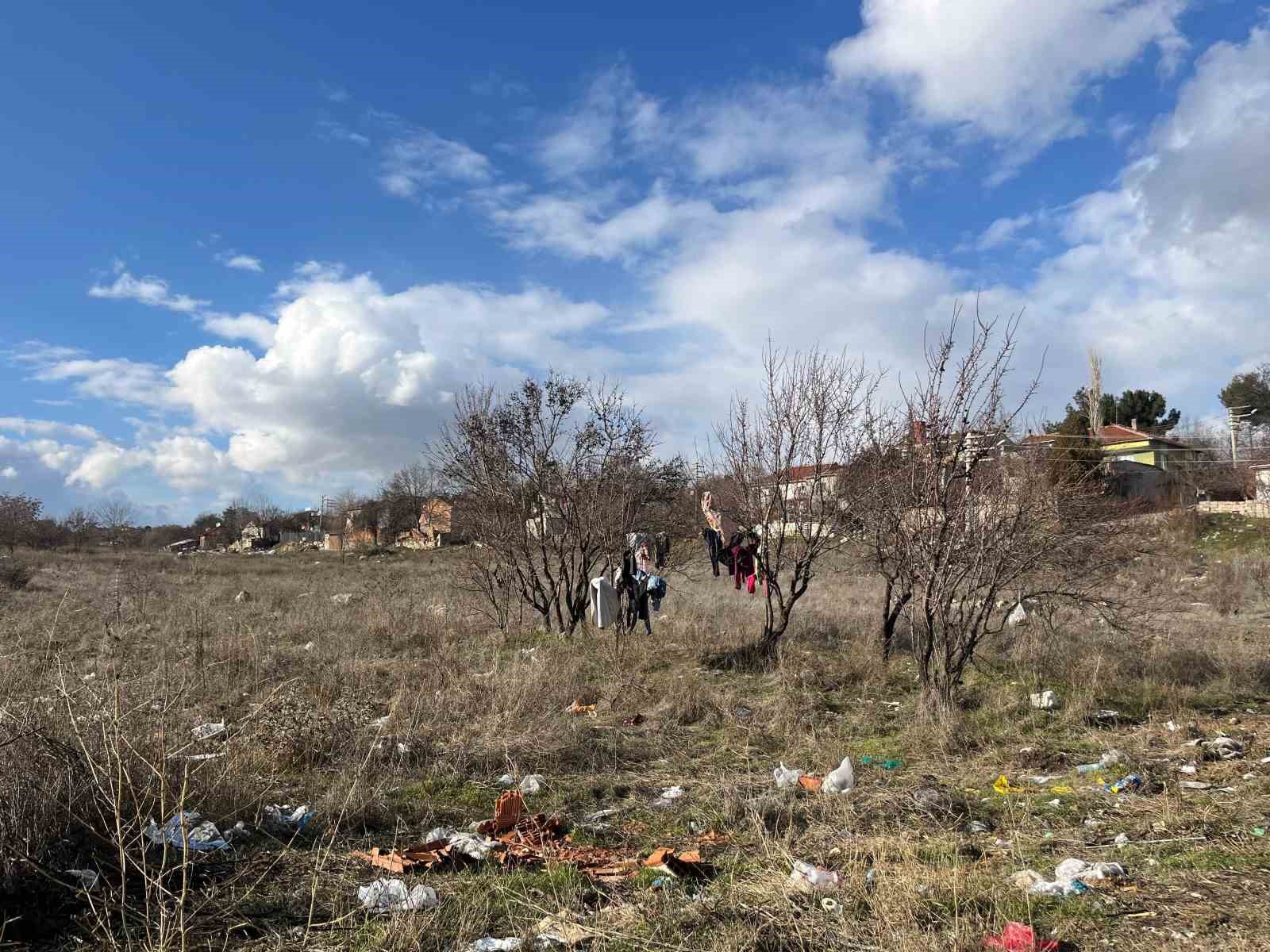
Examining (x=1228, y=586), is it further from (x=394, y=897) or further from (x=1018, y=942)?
(x=394, y=897)

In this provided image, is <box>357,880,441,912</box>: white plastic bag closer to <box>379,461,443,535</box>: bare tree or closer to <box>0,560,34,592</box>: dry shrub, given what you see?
<box>0,560,34,592</box>: dry shrub

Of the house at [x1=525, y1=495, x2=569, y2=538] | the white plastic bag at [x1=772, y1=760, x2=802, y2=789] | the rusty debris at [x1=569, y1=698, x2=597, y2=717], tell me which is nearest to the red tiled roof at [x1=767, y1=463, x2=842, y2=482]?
the house at [x1=525, y1=495, x2=569, y2=538]

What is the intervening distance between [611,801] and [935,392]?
14.8 feet

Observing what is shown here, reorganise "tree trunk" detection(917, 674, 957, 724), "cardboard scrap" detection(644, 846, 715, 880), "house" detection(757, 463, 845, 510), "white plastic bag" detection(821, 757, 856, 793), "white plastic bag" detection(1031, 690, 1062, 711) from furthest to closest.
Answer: "house" detection(757, 463, 845, 510)
"white plastic bag" detection(1031, 690, 1062, 711)
"tree trunk" detection(917, 674, 957, 724)
"white plastic bag" detection(821, 757, 856, 793)
"cardboard scrap" detection(644, 846, 715, 880)

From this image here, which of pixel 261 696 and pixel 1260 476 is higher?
pixel 1260 476

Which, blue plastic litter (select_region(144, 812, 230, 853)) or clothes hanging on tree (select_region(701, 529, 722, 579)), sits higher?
clothes hanging on tree (select_region(701, 529, 722, 579))

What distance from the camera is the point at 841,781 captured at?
198 inches

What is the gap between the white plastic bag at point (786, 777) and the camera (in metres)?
5.05

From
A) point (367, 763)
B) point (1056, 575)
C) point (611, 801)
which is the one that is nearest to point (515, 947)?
point (611, 801)

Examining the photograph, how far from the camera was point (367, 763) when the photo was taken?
204 inches

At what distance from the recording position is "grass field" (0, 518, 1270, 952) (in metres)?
3.13

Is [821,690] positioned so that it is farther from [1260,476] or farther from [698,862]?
[1260,476]

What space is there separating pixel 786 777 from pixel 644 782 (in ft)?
3.04

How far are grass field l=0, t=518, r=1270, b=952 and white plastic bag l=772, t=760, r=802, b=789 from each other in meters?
0.09
